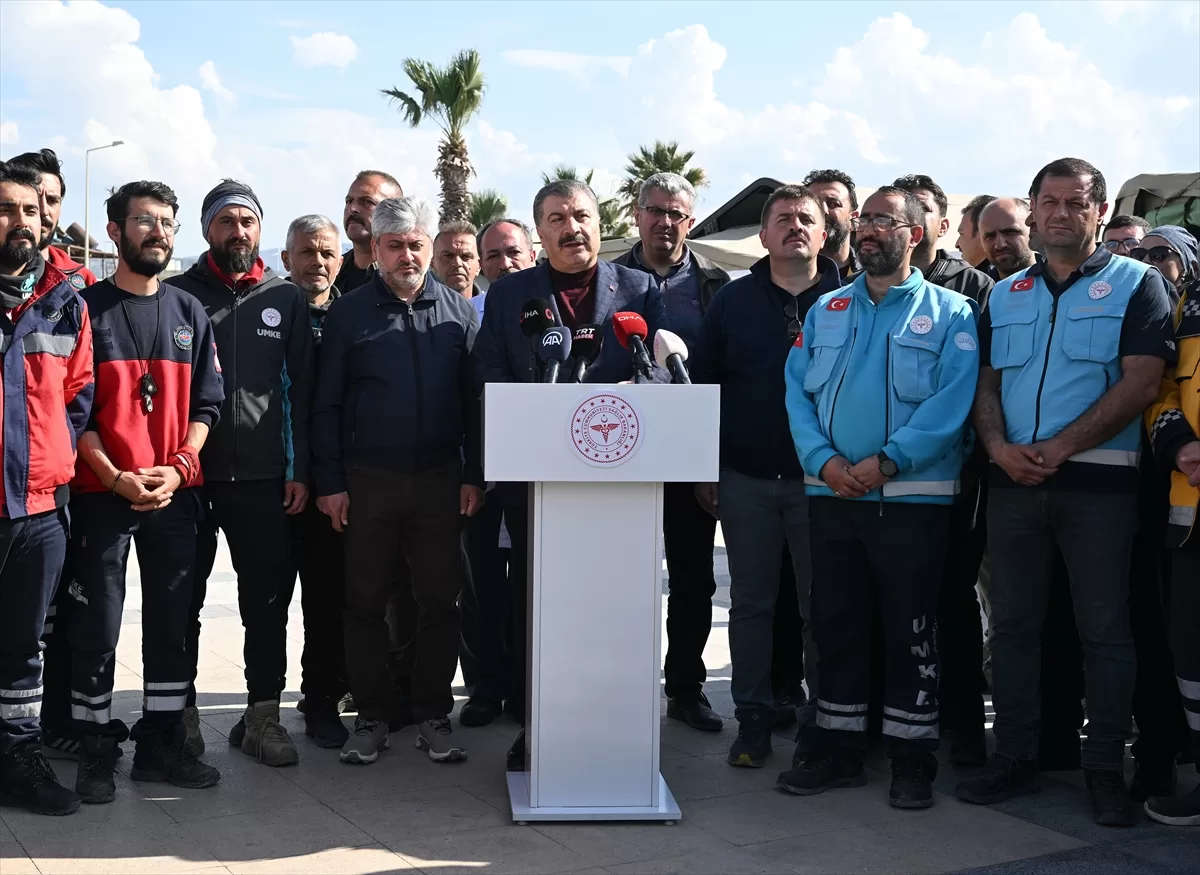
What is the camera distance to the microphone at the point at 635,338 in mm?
4316

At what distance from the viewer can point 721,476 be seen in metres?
5.11

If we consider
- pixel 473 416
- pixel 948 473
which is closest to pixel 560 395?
pixel 473 416

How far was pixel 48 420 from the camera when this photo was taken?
429 cm

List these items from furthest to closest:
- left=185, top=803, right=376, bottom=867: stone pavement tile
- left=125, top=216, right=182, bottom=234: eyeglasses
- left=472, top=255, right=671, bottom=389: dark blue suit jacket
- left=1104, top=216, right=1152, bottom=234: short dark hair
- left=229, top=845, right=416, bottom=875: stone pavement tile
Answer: left=1104, top=216, right=1152, bottom=234: short dark hair → left=472, top=255, right=671, bottom=389: dark blue suit jacket → left=125, top=216, right=182, bottom=234: eyeglasses → left=185, top=803, right=376, bottom=867: stone pavement tile → left=229, top=845, right=416, bottom=875: stone pavement tile

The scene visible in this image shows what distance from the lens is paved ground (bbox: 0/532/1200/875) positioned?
3873mm

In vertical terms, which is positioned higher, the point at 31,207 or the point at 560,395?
the point at 31,207

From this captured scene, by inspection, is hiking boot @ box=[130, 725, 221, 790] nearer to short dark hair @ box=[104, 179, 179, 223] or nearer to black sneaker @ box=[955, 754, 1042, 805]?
short dark hair @ box=[104, 179, 179, 223]

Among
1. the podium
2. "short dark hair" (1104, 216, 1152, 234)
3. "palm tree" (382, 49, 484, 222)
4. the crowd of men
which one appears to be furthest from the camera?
"palm tree" (382, 49, 484, 222)

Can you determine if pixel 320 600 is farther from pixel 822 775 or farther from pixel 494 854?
pixel 822 775

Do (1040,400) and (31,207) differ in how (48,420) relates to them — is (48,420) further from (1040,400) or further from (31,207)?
(1040,400)

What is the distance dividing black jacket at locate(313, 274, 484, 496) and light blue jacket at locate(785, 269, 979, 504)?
135 cm

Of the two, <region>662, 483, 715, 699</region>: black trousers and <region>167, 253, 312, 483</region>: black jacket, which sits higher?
<region>167, 253, 312, 483</region>: black jacket

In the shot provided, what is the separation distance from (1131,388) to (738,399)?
1.48m

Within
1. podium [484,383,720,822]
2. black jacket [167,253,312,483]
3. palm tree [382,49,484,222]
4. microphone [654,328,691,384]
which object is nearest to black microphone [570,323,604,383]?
microphone [654,328,691,384]
